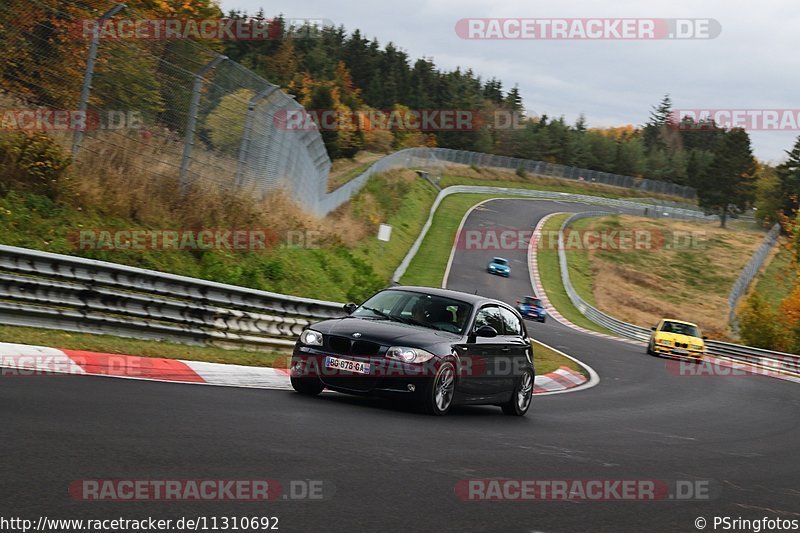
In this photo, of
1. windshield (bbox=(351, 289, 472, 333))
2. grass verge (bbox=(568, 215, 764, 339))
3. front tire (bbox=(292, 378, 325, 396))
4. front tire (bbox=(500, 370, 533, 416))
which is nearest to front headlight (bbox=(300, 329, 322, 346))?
front tire (bbox=(292, 378, 325, 396))

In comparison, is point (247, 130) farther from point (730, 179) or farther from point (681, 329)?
point (730, 179)

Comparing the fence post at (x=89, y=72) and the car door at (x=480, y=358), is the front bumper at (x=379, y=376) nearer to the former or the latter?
the car door at (x=480, y=358)

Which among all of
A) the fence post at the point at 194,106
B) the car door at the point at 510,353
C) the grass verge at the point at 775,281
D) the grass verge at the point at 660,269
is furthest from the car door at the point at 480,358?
the grass verge at the point at 775,281

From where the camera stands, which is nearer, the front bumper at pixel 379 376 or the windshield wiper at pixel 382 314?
the front bumper at pixel 379 376

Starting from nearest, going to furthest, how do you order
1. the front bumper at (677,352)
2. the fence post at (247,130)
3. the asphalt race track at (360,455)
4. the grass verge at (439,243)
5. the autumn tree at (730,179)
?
the asphalt race track at (360,455) → the fence post at (247,130) → the front bumper at (677,352) → the grass verge at (439,243) → the autumn tree at (730,179)

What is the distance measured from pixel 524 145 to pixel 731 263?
199 feet

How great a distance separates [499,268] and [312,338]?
48593mm

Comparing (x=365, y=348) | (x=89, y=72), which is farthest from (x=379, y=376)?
(x=89, y=72)

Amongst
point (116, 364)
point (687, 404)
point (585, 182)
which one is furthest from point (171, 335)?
point (585, 182)

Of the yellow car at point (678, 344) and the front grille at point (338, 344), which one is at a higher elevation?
the front grille at point (338, 344)

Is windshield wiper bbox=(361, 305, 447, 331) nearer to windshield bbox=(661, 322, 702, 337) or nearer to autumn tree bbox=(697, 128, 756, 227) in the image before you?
windshield bbox=(661, 322, 702, 337)

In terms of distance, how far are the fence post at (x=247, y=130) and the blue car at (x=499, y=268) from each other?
40.6m

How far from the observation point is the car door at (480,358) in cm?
1170

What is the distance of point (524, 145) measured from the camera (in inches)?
5527
